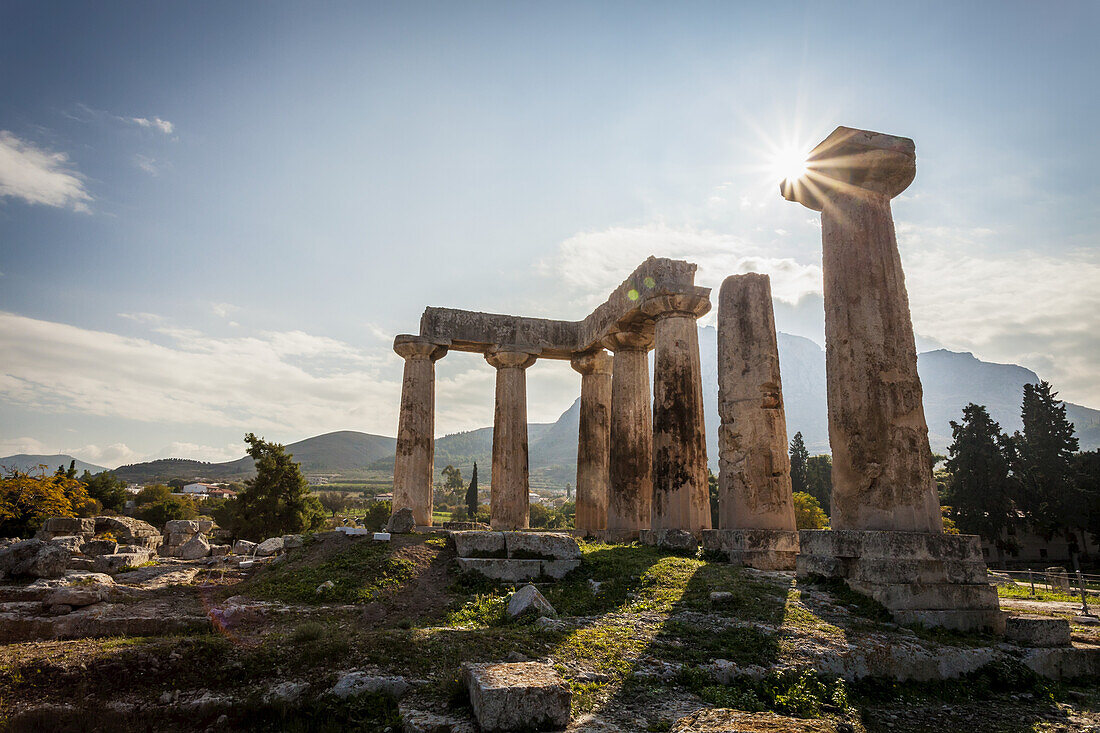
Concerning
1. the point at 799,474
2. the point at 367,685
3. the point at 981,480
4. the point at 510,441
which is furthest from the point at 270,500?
the point at 981,480

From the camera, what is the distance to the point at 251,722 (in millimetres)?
5734

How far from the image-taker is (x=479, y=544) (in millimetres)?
13672

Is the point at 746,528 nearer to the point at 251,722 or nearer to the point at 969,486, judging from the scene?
the point at 251,722

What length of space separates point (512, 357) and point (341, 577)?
12.8 metres

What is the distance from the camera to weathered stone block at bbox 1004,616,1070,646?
838 cm

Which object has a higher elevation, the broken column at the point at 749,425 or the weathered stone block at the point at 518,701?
the broken column at the point at 749,425

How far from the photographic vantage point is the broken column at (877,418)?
9039 mm

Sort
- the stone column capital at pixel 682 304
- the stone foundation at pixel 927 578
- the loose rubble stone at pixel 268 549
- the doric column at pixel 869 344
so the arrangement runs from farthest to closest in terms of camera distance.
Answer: the loose rubble stone at pixel 268 549, the stone column capital at pixel 682 304, the doric column at pixel 869 344, the stone foundation at pixel 927 578

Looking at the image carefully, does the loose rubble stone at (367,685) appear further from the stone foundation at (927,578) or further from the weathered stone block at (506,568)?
the stone foundation at (927,578)

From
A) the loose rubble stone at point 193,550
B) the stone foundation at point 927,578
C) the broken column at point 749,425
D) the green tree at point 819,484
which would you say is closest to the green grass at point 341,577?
the broken column at point 749,425

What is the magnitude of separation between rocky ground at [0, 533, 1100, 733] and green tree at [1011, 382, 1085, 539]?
42753 millimetres

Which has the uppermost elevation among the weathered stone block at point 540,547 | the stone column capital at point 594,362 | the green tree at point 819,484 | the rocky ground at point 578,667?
the stone column capital at point 594,362

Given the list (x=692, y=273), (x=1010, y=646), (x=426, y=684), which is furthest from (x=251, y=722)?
(x=692, y=273)

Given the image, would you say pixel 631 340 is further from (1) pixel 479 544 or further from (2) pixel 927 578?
(2) pixel 927 578
